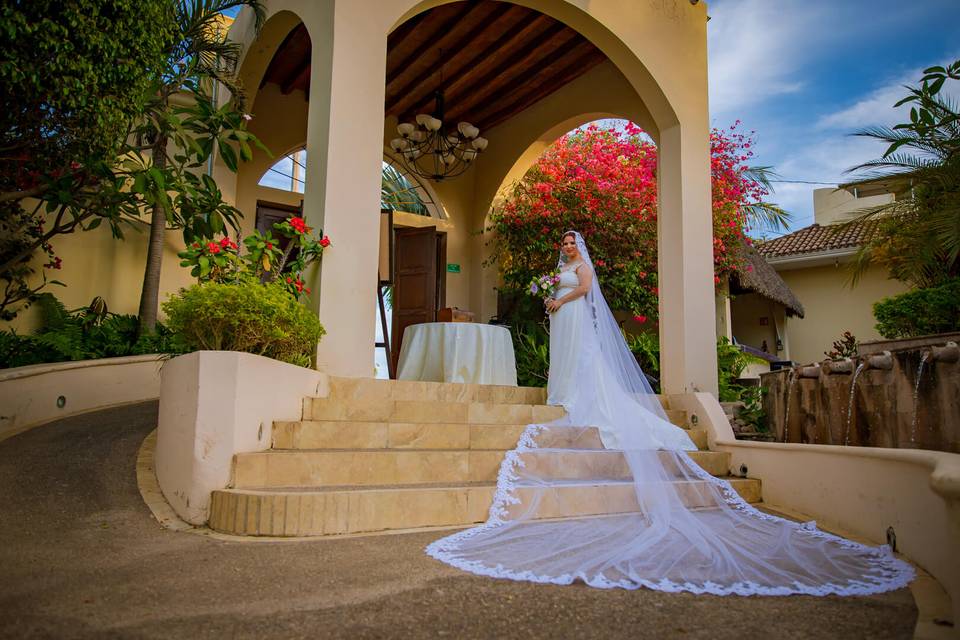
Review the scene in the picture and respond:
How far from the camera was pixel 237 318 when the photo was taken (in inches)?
161

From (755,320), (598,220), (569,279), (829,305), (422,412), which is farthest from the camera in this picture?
(755,320)

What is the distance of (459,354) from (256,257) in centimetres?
239

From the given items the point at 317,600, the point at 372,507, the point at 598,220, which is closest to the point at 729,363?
the point at 598,220

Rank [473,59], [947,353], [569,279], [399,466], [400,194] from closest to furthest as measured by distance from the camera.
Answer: [399,466], [947,353], [569,279], [473,59], [400,194]

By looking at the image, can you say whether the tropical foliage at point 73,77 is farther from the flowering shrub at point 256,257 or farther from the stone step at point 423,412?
the stone step at point 423,412

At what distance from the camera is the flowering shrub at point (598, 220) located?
9602mm

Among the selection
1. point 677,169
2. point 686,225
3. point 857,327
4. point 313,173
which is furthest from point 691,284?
point 857,327

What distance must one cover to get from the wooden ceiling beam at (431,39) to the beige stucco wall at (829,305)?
1224cm

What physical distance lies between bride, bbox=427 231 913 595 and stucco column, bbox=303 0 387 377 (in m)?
1.61

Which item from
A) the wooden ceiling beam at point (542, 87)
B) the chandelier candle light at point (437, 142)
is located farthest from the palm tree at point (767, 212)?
the chandelier candle light at point (437, 142)

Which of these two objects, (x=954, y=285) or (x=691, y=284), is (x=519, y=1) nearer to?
(x=691, y=284)

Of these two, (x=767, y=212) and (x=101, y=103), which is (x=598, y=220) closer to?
(x=767, y=212)

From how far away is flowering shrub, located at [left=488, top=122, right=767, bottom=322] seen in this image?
378 inches

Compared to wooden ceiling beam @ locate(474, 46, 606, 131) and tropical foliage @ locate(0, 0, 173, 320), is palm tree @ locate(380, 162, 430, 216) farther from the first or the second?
tropical foliage @ locate(0, 0, 173, 320)
